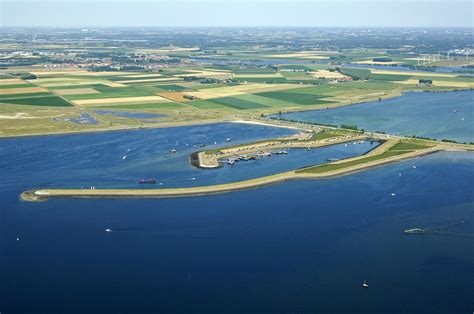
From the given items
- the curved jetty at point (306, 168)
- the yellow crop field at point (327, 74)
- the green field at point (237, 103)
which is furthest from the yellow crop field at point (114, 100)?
the yellow crop field at point (327, 74)

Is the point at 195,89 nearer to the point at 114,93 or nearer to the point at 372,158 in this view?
the point at 114,93

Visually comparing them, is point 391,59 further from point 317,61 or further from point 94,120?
point 94,120

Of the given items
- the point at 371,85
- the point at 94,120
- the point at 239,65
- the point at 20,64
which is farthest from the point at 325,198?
the point at 20,64

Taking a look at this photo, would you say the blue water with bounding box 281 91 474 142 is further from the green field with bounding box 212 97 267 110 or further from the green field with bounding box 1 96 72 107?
the green field with bounding box 1 96 72 107

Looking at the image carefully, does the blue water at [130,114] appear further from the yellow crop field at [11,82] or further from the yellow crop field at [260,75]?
the yellow crop field at [260,75]

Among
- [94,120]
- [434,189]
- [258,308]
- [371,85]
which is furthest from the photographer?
[371,85]
